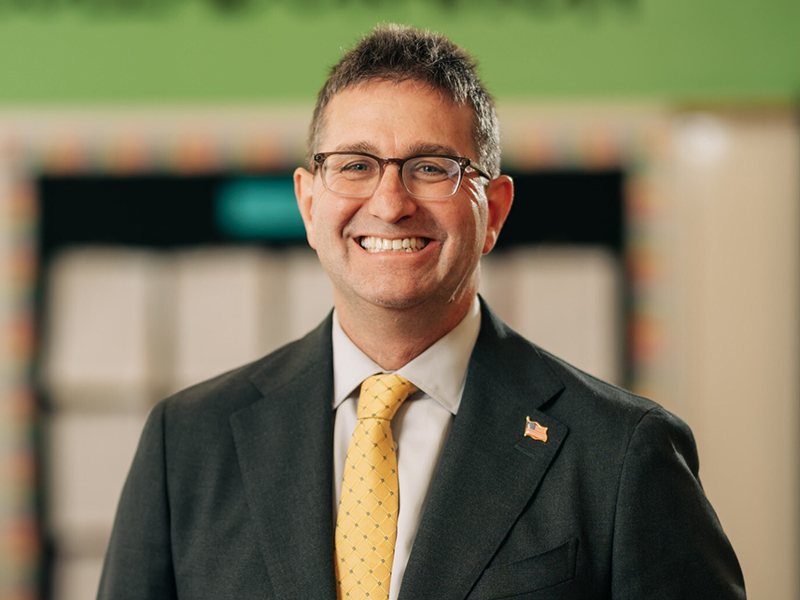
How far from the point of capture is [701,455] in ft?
8.87

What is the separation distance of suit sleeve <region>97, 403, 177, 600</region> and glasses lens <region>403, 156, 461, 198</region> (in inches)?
21.2

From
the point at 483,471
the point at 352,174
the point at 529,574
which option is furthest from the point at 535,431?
the point at 352,174

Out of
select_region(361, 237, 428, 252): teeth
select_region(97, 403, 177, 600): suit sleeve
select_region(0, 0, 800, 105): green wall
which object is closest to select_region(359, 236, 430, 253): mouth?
select_region(361, 237, 428, 252): teeth

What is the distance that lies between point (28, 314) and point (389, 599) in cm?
202

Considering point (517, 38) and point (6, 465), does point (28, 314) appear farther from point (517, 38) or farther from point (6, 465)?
point (517, 38)

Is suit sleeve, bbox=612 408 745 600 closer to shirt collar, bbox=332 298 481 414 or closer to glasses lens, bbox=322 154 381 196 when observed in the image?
shirt collar, bbox=332 298 481 414

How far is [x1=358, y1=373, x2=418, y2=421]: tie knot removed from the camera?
125 cm

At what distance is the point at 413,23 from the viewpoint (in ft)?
9.05

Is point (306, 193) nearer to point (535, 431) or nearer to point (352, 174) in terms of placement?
point (352, 174)

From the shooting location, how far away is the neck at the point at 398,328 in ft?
4.11

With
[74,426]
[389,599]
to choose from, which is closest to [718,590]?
[389,599]

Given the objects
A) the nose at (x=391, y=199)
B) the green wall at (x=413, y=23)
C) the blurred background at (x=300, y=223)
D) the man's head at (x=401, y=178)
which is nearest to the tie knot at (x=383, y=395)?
the man's head at (x=401, y=178)

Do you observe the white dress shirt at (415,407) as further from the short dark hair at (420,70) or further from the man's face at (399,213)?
the short dark hair at (420,70)

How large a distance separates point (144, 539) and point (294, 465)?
0.25 meters
